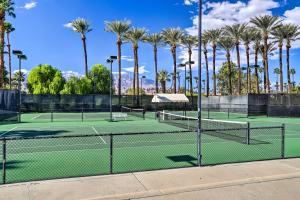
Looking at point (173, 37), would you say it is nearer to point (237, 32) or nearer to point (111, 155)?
point (237, 32)

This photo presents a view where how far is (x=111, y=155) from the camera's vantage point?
884cm

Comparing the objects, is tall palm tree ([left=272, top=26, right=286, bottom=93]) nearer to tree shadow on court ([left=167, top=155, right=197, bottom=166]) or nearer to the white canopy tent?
the white canopy tent

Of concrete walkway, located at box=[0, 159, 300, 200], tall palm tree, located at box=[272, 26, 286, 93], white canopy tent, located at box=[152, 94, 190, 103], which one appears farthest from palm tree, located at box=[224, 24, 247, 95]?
concrete walkway, located at box=[0, 159, 300, 200]

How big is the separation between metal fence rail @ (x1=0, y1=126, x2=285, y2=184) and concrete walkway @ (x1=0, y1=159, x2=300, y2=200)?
0.86m

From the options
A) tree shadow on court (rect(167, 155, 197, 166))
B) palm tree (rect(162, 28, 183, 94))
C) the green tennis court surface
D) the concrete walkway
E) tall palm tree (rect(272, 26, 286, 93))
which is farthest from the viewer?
palm tree (rect(162, 28, 183, 94))

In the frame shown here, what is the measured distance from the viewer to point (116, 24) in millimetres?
56219

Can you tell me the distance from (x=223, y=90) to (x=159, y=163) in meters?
114

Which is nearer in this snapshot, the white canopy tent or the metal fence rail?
the metal fence rail

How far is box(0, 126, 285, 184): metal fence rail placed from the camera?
9148 millimetres

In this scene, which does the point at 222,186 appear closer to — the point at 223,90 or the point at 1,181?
the point at 1,181

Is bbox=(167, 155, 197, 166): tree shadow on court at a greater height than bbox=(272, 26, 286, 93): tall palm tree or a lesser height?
lesser

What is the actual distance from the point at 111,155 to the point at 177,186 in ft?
7.72

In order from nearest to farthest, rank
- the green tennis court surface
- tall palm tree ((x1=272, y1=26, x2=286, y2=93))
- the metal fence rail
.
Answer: the metal fence rail < the green tennis court surface < tall palm tree ((x1=272, y1=26, x2=286, y2=93))

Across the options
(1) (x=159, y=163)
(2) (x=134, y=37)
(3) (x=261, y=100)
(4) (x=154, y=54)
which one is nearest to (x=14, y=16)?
(2) (x=134, y=37)
